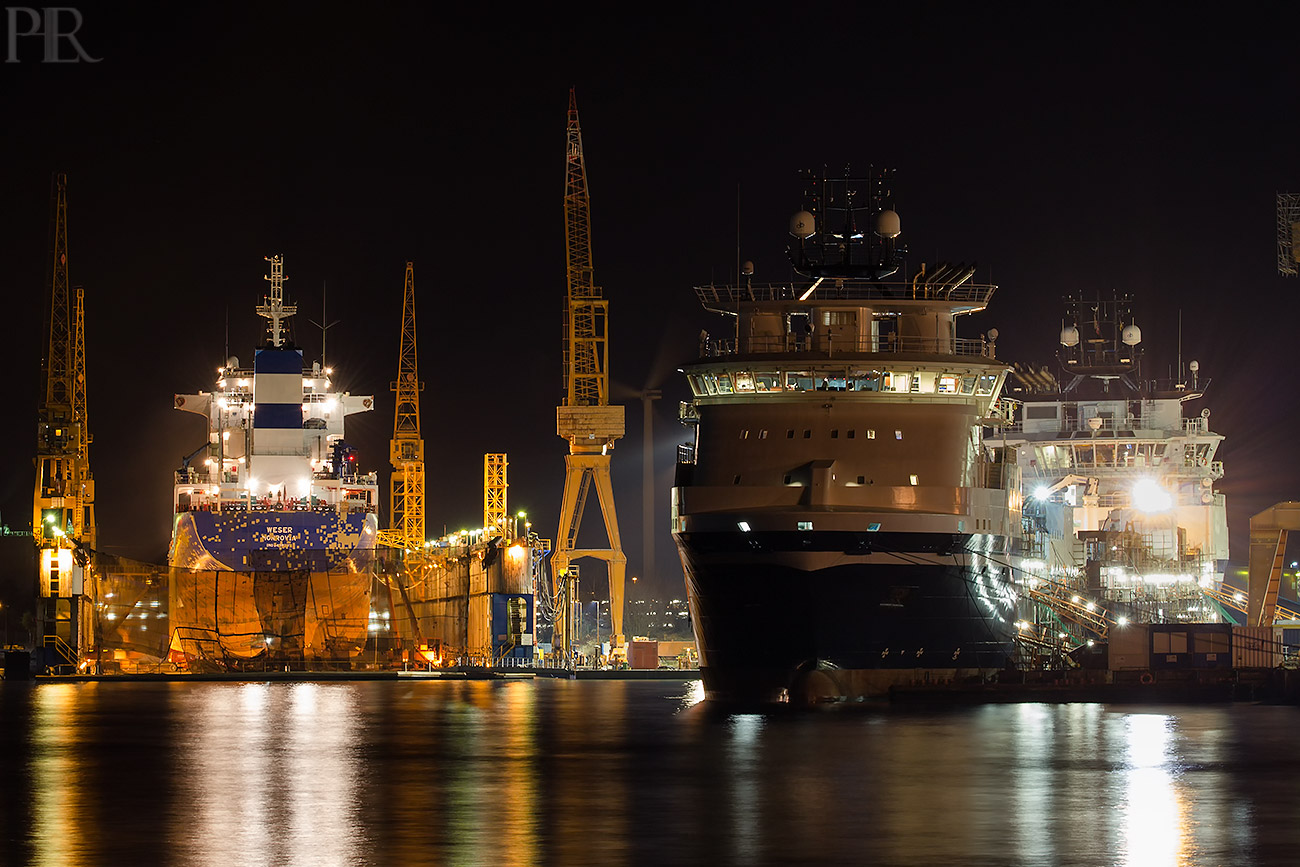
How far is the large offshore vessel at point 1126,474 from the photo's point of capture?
273 feet

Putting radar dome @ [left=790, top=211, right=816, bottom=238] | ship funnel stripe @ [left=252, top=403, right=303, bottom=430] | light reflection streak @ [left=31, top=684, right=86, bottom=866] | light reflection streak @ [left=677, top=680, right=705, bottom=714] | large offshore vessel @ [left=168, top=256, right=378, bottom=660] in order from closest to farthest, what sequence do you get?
light reflection streak @ [left=31, top=684, right=86, bottom=866] < radar dome @ [left=790, top=211, right=816, bottom=238] < light reflection streak @ [left=677, top=680, right=705, bottom=714] < large offshore vessel @ [left=168, top=256, right=378, bottom=660] < ship funnel stripe @ [left=252, top=403, right=303, bottom=430]

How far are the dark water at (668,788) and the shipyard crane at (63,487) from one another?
5310 centimetres

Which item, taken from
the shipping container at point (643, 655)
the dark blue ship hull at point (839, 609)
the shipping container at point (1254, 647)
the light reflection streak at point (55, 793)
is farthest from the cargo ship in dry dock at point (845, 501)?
the shipping container at point (643, 655)

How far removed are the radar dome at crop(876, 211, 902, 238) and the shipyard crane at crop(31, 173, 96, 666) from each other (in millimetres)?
65266

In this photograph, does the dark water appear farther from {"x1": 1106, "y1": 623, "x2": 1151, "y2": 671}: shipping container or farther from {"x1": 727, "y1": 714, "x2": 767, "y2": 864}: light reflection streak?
{"x1": 1106, "y1": 623, "x2": 1151, "y2": 671}: shipping container

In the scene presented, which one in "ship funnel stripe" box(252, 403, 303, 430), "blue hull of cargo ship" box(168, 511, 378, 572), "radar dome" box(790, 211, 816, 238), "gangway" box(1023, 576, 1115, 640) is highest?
"radar dome" box(790, 211, 816, 238)

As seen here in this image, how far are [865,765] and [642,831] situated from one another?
10827mm

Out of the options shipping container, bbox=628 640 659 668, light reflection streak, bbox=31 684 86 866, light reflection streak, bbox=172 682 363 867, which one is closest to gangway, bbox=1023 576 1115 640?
light reflection streak, bbox=172 682 363 867

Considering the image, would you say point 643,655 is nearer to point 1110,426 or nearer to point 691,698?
point 1110,426

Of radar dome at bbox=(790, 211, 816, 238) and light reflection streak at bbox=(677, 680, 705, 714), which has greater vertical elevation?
radar dome at bbox=(790, 211, 816, 238)

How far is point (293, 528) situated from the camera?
107 metres

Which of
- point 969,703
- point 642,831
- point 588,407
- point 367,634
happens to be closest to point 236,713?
point 969,703

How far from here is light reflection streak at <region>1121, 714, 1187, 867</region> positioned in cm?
2672

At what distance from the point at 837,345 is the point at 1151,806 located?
29230mm
